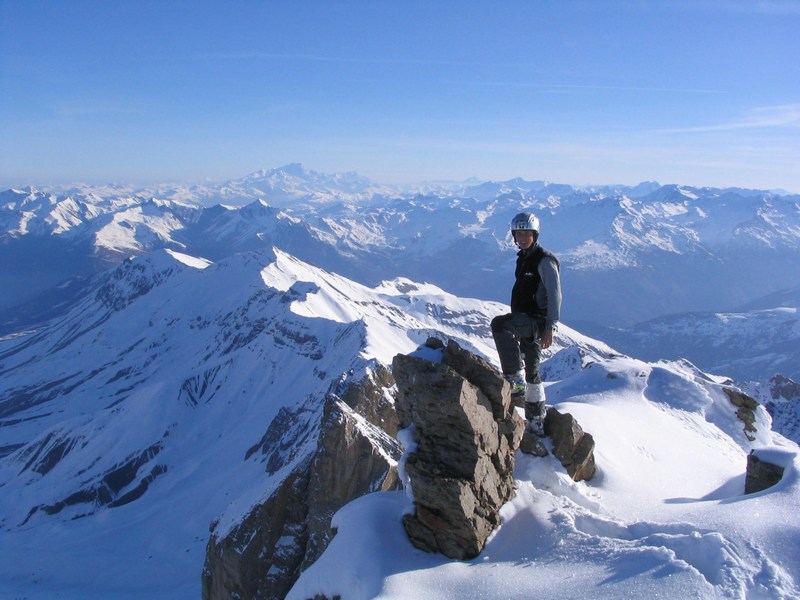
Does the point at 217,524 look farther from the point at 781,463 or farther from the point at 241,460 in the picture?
the point at 241,460

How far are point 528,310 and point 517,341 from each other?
101 centimetres

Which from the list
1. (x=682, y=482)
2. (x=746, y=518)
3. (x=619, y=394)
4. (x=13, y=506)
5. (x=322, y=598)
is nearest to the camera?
(x=746, y=518)

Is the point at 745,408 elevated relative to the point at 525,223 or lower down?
lower down

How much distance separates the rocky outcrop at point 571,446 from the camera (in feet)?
53.4

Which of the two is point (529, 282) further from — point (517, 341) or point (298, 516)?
point (298, 516)

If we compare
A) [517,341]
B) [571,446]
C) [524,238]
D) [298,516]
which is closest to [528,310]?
[517,341]

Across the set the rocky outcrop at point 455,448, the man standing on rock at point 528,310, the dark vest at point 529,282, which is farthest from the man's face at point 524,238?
the rocky outcrop at point 455,448

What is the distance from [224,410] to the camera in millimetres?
155500

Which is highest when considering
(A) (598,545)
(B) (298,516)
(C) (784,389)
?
(A) (598,545)

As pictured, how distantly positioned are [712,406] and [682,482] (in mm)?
16946

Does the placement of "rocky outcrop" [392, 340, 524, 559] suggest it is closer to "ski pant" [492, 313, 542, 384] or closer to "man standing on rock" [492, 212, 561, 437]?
"ski pant" [492, 313, 542, 384]

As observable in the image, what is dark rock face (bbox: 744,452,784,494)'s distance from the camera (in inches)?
604

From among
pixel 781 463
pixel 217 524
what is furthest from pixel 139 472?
pixel 781 463

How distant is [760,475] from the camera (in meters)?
15.9
